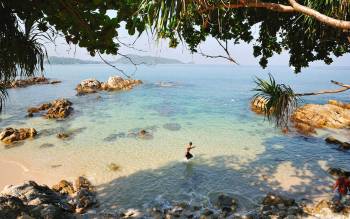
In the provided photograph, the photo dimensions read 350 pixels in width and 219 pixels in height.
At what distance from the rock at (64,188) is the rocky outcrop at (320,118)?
2077cm

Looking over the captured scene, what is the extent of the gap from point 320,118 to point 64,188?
25466mm

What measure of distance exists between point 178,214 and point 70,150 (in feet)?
38.2

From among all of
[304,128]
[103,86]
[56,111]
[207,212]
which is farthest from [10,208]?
[103,86]

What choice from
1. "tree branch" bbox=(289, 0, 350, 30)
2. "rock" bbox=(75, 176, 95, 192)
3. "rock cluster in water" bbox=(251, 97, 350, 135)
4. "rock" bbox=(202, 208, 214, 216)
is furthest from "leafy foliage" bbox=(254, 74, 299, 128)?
"rock cluster in water" bbox=(251, 97, 350, 135)

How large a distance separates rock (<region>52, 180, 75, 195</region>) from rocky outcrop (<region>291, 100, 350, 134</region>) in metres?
20.8

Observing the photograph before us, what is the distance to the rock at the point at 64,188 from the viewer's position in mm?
14444

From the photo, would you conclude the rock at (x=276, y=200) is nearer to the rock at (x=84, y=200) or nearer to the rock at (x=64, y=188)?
the rock at (x=84, y=200)

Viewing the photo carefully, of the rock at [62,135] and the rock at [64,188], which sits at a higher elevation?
the rock at [62,135]

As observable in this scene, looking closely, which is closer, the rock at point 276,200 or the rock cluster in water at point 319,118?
the rock at point 276,200

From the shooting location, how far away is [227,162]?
19047mm

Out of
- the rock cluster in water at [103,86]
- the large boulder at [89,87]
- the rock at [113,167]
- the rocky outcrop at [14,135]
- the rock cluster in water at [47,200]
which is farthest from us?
the rock cluster in water at [103,86]

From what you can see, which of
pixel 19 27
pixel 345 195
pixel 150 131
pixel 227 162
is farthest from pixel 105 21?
pixel 150 131

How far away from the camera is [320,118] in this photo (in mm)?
29797

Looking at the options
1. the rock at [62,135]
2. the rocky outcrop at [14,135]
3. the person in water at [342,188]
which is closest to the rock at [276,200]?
the person in water at [342,188]
